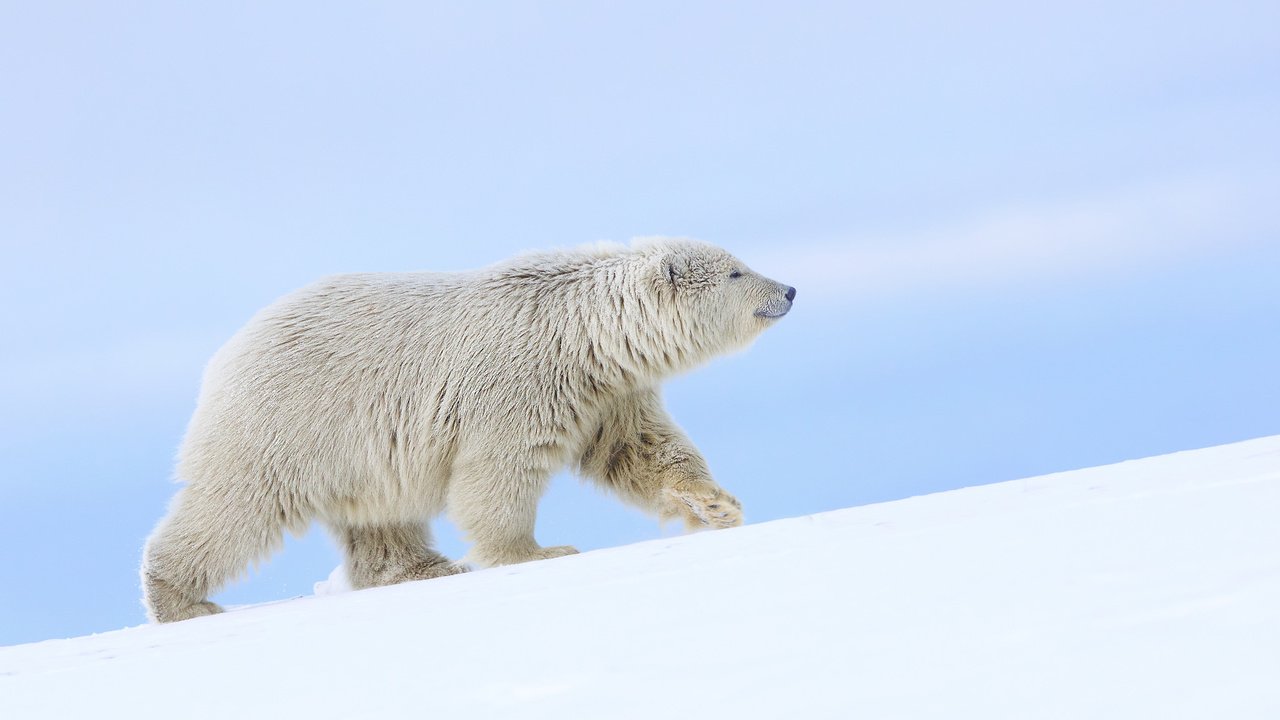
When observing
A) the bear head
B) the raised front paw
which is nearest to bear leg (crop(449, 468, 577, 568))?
the raised front paw

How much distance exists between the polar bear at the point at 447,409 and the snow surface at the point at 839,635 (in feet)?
7.24

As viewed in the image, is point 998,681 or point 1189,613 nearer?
point 998,681

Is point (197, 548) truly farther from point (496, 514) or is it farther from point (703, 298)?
point (703, 298)

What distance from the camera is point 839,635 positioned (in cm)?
232

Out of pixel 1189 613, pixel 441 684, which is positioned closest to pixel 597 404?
pixel 441 684

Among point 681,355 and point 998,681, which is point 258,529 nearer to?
point 681,355

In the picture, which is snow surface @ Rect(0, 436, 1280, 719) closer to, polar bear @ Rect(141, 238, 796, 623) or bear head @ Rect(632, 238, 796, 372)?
polar bear @ Rect(141, 238, 796, 623)

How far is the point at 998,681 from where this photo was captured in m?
1.95

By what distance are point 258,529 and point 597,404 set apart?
6.11 ft

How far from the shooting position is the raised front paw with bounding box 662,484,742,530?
6191 millimetres

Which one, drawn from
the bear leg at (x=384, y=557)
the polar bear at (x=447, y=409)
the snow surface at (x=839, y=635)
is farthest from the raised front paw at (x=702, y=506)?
the snow surface at (x=839, y=635)

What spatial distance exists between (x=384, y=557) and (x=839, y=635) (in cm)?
490

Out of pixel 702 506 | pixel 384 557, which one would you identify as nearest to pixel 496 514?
pixel 702 506

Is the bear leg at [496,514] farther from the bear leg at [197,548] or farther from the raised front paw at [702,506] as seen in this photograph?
the bear leg at [197,548]
